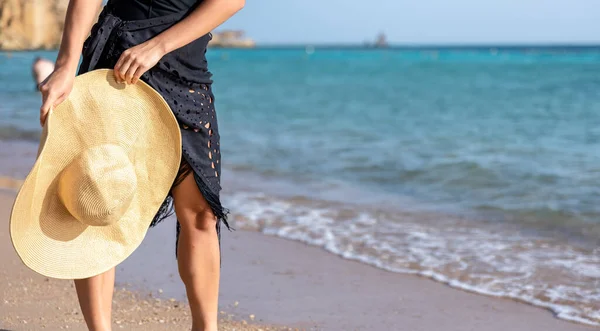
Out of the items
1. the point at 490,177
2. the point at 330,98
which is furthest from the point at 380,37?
the point at 490,177

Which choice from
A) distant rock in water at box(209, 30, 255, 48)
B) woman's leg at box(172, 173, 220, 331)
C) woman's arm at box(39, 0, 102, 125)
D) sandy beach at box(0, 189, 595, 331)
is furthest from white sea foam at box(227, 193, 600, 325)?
distant rock in water at box(209, 30, 255, 48)

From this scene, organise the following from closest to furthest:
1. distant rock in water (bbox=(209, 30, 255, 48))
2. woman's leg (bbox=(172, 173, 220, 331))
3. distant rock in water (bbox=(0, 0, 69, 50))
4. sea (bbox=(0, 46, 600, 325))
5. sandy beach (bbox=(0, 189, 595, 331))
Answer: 1. woman's leg (bbox=(172, 173, 220, 331))
2. sandy beach (bbox=(0, 189, 595, 331))
3. sea (bbox=(0, 46, 600, 325))
4. distant rock in water (bbox=(0, 0, 69, 50))
5. distant rock in water (bbox=(209, 30, 255, 48))

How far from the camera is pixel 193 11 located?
2305 mm

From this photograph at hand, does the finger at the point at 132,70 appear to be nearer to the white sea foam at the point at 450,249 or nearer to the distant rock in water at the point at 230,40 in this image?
the white sea foam at the point at 450,249

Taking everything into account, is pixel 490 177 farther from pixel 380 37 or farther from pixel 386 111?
pixel 380 37

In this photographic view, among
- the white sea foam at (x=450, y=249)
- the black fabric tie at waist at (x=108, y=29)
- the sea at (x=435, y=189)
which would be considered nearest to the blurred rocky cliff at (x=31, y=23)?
the sea at (x=435, y=189)

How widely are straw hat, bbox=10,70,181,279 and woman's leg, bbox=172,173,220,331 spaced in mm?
100

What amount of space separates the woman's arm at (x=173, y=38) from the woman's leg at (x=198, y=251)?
39cm

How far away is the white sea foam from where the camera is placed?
13.7ft

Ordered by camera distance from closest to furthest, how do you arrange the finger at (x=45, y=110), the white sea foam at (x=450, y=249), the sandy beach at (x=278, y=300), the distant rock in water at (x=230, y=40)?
the finger at (x=45, y=110) → the sandy beach at (x=278, y=300) → the white sea foam at (x=450, y=249) → the distant rock in water at (x=230, y=40)

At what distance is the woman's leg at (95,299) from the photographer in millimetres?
2418

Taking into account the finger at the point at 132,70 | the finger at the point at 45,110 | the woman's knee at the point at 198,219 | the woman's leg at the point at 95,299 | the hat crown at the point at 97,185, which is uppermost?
the finger at the point at 132,70

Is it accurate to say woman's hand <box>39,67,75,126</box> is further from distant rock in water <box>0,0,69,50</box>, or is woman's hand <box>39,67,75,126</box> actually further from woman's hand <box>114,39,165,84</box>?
distant rock in water <box>0,0,69,50</box>

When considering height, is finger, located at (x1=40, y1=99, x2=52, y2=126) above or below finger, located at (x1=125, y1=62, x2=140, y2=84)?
below
